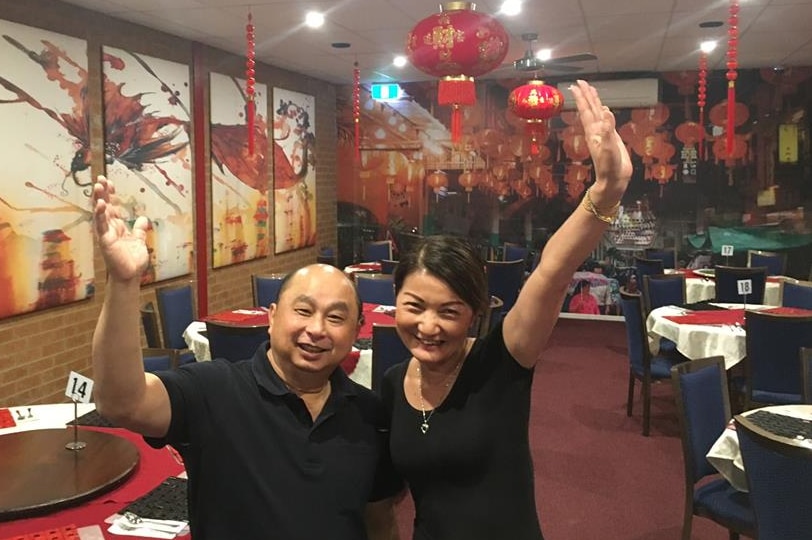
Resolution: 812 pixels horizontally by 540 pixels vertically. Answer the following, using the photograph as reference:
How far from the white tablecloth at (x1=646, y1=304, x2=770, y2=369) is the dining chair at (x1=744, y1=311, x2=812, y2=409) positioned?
0.21 meters

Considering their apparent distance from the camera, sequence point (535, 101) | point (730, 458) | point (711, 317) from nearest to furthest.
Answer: point (730, 458), point (711, 317), point (535, 101)

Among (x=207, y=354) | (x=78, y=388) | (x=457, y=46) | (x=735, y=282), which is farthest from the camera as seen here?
(x=735, y=282)

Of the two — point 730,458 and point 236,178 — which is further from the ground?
point 236,178

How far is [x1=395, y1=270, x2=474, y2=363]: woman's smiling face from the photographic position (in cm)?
142

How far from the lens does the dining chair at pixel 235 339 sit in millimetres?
3633

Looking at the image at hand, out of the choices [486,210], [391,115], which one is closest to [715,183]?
[486,210]

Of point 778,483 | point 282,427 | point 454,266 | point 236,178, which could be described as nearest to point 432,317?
point 454,266

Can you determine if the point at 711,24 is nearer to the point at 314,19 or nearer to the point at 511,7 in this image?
the point at 511,7

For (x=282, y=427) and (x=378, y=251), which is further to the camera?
(x=378, y=251)

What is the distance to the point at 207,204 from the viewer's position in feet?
21.9

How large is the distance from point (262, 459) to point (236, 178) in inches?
238

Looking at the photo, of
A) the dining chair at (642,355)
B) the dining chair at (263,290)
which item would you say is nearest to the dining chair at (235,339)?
the dining chair at (263,290)

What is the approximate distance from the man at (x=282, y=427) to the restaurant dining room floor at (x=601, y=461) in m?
1.02

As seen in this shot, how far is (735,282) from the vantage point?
6012mm
